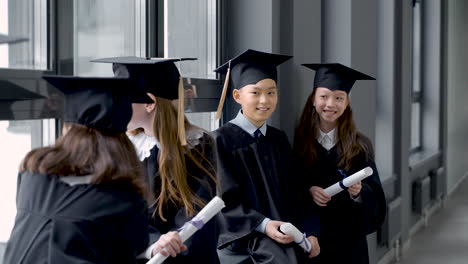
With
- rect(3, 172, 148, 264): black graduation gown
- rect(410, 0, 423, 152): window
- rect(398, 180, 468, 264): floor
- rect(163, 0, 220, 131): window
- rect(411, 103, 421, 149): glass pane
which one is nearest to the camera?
rect(3, 172, 148, 264): black graduation gown

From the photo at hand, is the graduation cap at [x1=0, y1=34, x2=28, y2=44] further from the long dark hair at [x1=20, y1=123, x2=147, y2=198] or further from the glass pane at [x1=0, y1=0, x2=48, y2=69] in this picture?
the long dark hair at [x1=20, y1=123, x2=147, y2=198]

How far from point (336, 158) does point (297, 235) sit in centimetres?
70

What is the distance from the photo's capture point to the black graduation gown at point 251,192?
2.82 meters

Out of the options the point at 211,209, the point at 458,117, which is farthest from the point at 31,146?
the point at 458,117

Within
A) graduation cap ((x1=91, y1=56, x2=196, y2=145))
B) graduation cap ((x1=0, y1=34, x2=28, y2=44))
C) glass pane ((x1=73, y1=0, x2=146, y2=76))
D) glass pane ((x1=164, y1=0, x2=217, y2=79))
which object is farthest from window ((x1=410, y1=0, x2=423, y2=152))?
graduation cap ((x1=0, y1=34, x2=28, y2=44))

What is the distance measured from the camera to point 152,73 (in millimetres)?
2172

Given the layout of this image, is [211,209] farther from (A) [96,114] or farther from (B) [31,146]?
(B) [31,146]

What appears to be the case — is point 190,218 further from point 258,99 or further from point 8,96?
point 258,99

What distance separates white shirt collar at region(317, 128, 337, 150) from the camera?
3492mm

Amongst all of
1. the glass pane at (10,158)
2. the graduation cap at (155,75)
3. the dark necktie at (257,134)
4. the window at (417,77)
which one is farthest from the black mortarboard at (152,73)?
the window at (417,77)

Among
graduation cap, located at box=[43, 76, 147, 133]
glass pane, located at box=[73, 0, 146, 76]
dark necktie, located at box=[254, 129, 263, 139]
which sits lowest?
dark necktie, located at box=[254, 129, 263, 139]

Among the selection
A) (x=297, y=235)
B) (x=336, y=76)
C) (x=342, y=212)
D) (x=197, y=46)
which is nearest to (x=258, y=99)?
(x=297, y=235)

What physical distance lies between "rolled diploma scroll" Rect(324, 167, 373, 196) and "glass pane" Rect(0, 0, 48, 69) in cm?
137

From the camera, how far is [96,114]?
5.34 feet
